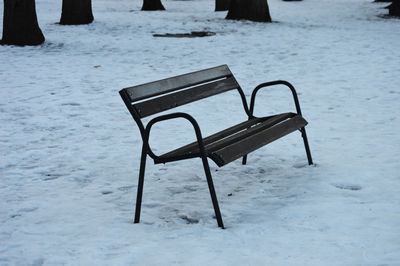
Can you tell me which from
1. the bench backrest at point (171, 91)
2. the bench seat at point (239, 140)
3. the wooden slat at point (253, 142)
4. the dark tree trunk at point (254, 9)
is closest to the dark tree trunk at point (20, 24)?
the dark tree trunk at point (254, 9)

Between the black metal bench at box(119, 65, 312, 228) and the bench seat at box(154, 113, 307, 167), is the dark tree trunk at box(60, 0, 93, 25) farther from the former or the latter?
the bench seat at box(154, 113, 307, 167)

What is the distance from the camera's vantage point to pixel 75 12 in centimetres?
1478

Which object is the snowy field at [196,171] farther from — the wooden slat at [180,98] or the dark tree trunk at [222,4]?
the dark tree trunk at [222,4]

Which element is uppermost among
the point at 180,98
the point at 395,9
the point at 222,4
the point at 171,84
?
the point at 171,84

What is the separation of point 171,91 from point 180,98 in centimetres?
15

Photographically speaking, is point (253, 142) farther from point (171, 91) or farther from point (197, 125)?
point (171, 91)

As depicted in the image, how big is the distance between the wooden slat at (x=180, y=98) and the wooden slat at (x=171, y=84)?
57mm

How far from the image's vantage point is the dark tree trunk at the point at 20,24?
35.4 feet

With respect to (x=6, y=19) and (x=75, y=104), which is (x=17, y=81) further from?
(x=6, y=19)

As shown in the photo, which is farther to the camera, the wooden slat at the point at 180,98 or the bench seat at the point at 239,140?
the wooden slat at the point at 180,98

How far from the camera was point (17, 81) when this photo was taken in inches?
328

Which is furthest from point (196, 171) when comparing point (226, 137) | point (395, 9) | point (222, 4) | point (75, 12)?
point (222, 4)

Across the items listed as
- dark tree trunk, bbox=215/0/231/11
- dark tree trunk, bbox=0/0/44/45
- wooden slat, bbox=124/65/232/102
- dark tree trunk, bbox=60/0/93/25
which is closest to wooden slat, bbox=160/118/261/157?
wooden slat, bbox=124/65/232/102

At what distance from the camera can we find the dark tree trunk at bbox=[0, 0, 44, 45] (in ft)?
35.4
